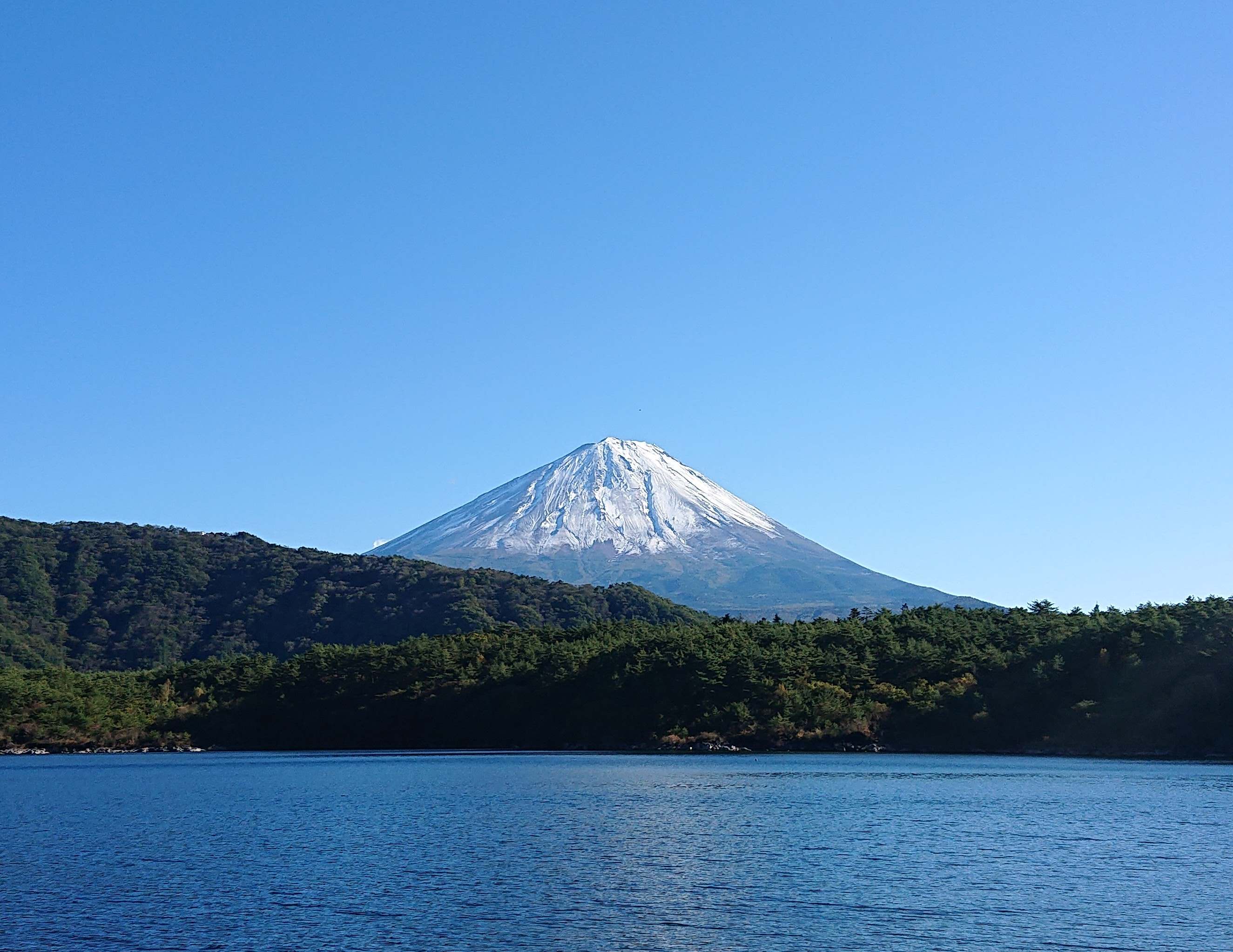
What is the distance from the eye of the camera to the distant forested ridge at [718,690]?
7262cm

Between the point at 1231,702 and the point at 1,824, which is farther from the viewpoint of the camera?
the point at 1231,702

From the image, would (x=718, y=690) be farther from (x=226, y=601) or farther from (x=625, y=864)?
(x=226, y=601)

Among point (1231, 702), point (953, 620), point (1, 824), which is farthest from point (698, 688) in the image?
point (1, 824)

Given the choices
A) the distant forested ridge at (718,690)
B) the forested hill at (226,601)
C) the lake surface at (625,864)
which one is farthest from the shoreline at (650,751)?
the forested hill at (226,601)

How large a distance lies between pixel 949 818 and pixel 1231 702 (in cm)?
3824

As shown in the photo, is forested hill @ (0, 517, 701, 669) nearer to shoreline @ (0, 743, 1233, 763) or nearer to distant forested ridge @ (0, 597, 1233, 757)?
distant forested ridge @ (0, 597, 1233, 757)

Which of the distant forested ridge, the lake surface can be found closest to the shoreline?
the distant forested ridge

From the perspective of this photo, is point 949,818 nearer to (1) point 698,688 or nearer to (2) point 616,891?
(2) point 616,891

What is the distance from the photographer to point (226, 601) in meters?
136

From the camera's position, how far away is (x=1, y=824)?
3862 centimetres

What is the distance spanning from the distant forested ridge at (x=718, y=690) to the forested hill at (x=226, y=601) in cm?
2112

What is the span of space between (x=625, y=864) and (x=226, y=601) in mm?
114904

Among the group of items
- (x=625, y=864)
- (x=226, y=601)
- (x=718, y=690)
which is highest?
(x=226, y=601)

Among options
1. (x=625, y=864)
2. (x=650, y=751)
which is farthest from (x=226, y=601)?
(x=625, y=864)
